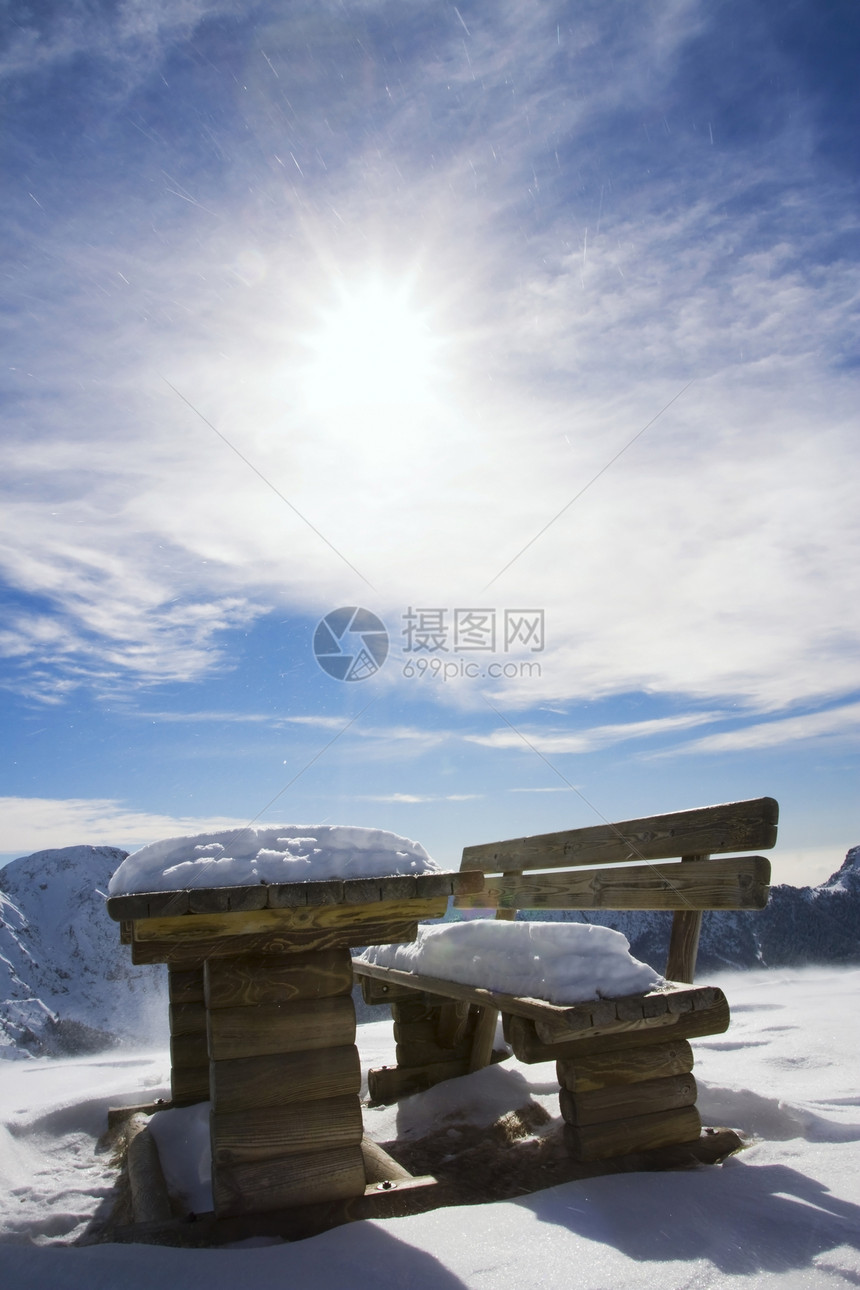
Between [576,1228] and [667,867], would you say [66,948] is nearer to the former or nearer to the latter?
[667,867]

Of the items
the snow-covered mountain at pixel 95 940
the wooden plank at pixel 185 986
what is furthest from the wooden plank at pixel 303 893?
the snow-covered mountain at pixel 95 940

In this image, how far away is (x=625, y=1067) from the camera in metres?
2.91

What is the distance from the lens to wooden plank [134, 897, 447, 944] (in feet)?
8.46

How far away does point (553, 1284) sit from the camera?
1.98 meters

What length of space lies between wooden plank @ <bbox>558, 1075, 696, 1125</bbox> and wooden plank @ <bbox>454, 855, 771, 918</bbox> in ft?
2.72

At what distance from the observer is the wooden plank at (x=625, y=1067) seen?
9.36 ft

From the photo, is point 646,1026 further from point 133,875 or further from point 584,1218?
point 133,875

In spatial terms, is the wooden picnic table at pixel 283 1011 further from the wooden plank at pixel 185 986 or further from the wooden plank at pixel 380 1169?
the wooden plank at pixel 185 986

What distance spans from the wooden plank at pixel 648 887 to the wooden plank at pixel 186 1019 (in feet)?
5.36

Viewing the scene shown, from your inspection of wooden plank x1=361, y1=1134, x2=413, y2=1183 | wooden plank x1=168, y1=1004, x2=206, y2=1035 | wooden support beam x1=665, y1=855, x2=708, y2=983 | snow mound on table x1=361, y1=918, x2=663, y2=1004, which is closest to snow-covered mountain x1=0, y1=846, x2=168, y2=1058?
wooden plank x1=168, y1=1004, x2=206, y2=1035

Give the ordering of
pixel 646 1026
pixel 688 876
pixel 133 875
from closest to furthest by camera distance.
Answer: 1. pixel 133 875
2. pixel 646 1026
3. pixel 688 876

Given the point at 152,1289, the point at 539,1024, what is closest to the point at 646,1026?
the point at 539,1024

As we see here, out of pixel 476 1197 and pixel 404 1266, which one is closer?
pixel 404 1266

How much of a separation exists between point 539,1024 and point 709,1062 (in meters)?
2.51
